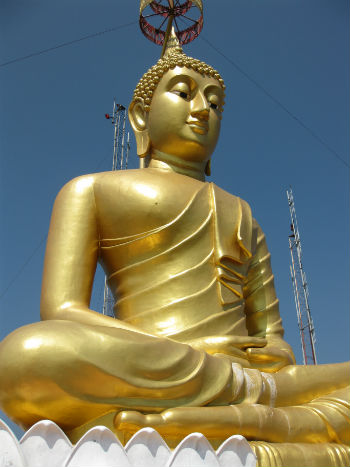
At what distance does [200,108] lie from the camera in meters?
4.41

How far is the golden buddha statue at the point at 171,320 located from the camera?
2807 mm

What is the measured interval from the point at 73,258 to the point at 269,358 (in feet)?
4.86

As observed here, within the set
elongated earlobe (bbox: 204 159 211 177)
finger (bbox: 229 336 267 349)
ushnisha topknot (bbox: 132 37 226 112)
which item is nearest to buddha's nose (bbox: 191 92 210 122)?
ushnisha topknot (bbox: 132 37 226 112)

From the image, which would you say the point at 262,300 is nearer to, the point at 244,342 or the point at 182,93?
the point at 244,342

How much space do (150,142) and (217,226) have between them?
105 centimetres

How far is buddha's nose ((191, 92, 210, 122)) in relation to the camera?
174 inches

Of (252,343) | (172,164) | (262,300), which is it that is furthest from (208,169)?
(252,343)

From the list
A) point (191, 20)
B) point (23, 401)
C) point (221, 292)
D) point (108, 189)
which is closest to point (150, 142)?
point (108, 189)

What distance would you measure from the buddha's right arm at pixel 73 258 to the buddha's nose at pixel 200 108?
0.98 meters

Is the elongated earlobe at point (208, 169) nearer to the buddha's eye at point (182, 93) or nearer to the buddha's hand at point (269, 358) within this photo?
the buddha's eye at point (182, 93)

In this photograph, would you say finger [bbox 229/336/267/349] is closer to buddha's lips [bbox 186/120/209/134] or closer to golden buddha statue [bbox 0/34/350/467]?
golden buddha statue [bbox 0/34/350/467]

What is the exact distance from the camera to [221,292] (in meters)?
3.99

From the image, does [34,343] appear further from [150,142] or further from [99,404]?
[150,142]

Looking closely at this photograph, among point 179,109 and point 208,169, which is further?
point 208,169
